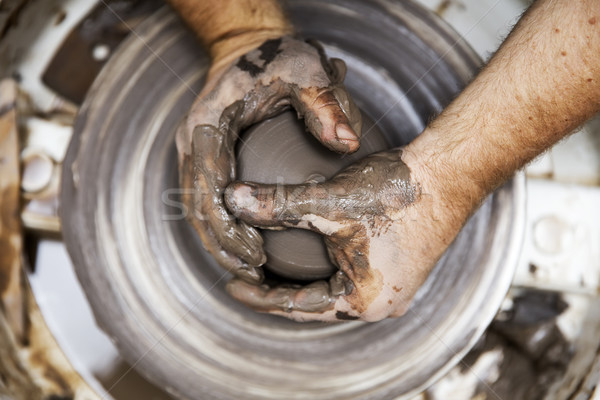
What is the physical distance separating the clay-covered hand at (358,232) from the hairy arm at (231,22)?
1.78 feet

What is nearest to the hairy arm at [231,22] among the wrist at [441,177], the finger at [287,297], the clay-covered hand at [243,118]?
the clay-covered hand at [243,118]

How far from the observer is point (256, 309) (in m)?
1.55

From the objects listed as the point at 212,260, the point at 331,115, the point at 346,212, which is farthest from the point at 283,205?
the point at 212,260

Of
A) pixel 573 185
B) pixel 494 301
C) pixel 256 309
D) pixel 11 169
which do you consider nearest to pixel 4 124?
pixel 11 169

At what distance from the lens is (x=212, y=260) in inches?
65.9

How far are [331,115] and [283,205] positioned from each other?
11.3 inches

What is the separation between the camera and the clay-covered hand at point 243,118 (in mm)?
1433

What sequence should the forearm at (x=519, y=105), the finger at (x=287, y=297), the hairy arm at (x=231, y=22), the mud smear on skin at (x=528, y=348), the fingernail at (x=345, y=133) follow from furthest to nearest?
the mud smear on skin at (x=528, y=348) → the hairy arm at (x=231, y=22) → the finger at (x=287, y=297) → the fingernail at (x=345, y=133) → the forearm at (x=519, y=105)

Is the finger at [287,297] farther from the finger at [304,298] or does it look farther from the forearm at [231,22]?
the forearm at [231,22]

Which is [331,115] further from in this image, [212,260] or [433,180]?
[212,260]

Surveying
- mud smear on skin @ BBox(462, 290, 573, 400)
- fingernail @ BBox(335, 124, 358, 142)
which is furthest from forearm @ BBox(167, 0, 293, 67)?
mud smear on skin @ BBox(462, 290, 573, 400)

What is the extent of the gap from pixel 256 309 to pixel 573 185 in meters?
1.35

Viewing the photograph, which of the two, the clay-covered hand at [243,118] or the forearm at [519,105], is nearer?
the forearm at [519,105]

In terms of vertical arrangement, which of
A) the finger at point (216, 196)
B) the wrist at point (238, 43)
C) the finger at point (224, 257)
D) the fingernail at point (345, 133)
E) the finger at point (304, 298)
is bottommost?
the finger at point (304, 298)
